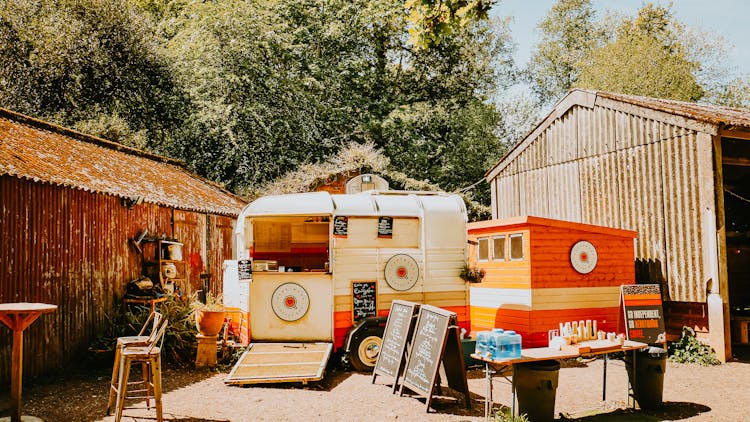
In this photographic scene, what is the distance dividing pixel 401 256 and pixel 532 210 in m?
6.18

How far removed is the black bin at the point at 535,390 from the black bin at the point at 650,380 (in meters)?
1.72

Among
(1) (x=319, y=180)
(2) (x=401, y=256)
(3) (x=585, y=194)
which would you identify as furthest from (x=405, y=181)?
(2) (x=401, y=256)

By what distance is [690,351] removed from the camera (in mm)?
10789

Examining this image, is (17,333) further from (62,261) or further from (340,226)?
(340,226)

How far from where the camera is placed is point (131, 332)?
10.5m

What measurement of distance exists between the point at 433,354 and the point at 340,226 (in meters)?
3.48

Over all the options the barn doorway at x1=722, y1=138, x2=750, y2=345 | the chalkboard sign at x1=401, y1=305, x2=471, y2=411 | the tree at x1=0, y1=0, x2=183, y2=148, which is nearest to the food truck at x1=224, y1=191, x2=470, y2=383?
the chalkboard sign at x1=401, y1=305, x2=471, y2=411

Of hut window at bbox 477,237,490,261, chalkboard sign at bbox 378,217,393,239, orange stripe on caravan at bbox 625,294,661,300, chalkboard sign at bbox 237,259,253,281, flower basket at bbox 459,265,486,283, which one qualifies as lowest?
orange stripe on caravan at bbox 625,294,661,300

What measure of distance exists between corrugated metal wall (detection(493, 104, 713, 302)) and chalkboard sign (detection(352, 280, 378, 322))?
6235 mm

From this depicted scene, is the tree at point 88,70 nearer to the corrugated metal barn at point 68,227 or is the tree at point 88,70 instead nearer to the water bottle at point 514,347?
Result: the corrugated metal barn at point 68,227

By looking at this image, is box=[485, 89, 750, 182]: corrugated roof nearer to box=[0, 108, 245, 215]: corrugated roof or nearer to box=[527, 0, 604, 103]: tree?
box=[0, 108, 245, 215]: corrugated roof

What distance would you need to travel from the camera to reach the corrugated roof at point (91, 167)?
31.4 ft

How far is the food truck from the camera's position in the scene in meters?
9.74

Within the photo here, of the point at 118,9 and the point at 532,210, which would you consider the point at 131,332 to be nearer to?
the point at 532,210
